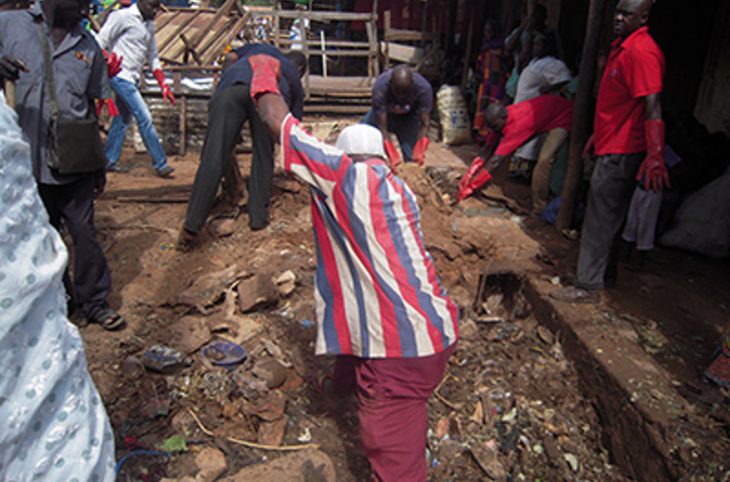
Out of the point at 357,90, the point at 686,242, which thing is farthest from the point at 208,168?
A: the point at 357,90

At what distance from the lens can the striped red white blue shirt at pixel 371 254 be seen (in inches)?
81.4

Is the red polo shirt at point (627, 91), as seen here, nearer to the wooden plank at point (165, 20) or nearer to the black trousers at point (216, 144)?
the black trousers at point (216, 144)

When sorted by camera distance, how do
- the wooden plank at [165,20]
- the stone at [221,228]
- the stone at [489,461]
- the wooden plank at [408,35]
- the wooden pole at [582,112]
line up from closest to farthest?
1. the stone at [489,461]
2. the wooden pole at [582,112]
3. the stone at [221,228]
4. the wooden plank at [165,20]
5. the wooden plank at [408,35]

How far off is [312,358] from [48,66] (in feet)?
7.54

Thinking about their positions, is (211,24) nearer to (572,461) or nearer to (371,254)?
(371,254)

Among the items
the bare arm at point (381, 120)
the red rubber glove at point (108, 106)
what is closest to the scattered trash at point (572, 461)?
the red rubber glove at point (108, 106)

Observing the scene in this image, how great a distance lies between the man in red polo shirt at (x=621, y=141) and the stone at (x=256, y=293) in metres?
2.01

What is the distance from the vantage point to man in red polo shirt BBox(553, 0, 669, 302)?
3338 millimetres

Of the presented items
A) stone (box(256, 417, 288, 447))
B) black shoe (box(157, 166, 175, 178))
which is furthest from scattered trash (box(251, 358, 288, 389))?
black shoe (box(157, 166, 175, 178))

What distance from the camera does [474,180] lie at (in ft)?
19.8

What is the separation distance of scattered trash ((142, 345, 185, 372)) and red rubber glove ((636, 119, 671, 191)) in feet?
10.1

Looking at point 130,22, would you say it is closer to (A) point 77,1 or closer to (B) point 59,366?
(A) point 77,1

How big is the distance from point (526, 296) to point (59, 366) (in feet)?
11.9

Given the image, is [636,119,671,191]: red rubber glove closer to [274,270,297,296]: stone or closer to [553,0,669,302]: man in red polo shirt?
[553,0,669,302]: man in red polo shirt
